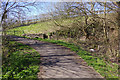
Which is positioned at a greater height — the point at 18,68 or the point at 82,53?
the point at 82,53

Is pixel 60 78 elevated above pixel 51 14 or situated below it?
below

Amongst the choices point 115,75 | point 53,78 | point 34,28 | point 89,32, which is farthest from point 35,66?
point 34,28

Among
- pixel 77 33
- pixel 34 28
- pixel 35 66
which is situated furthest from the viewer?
pixel 34 28

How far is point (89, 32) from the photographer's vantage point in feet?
29.1

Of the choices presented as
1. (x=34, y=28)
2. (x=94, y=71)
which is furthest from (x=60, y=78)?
(x=34, y=28)

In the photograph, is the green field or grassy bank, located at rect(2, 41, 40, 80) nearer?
grassy bank, located at rect(2, 41, 40, 80)

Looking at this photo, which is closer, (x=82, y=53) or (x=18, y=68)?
(x=18, y=68)

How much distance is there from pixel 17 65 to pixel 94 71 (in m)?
2.77

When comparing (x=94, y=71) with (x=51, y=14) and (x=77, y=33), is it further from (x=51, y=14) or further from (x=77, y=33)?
(x=51, y=14)

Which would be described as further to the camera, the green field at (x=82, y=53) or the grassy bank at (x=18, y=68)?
the green field at (x=82, y=53)

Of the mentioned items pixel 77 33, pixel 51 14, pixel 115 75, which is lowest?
pixel 115 75

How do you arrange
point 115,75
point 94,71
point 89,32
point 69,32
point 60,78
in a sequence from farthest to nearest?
1. point 69,32
2. point 89,32
3. point 94,71
4. point 115,75
5. point 60,78

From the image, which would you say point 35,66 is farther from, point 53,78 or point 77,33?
point 77,33

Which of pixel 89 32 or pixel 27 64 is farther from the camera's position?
pixel 89 32
